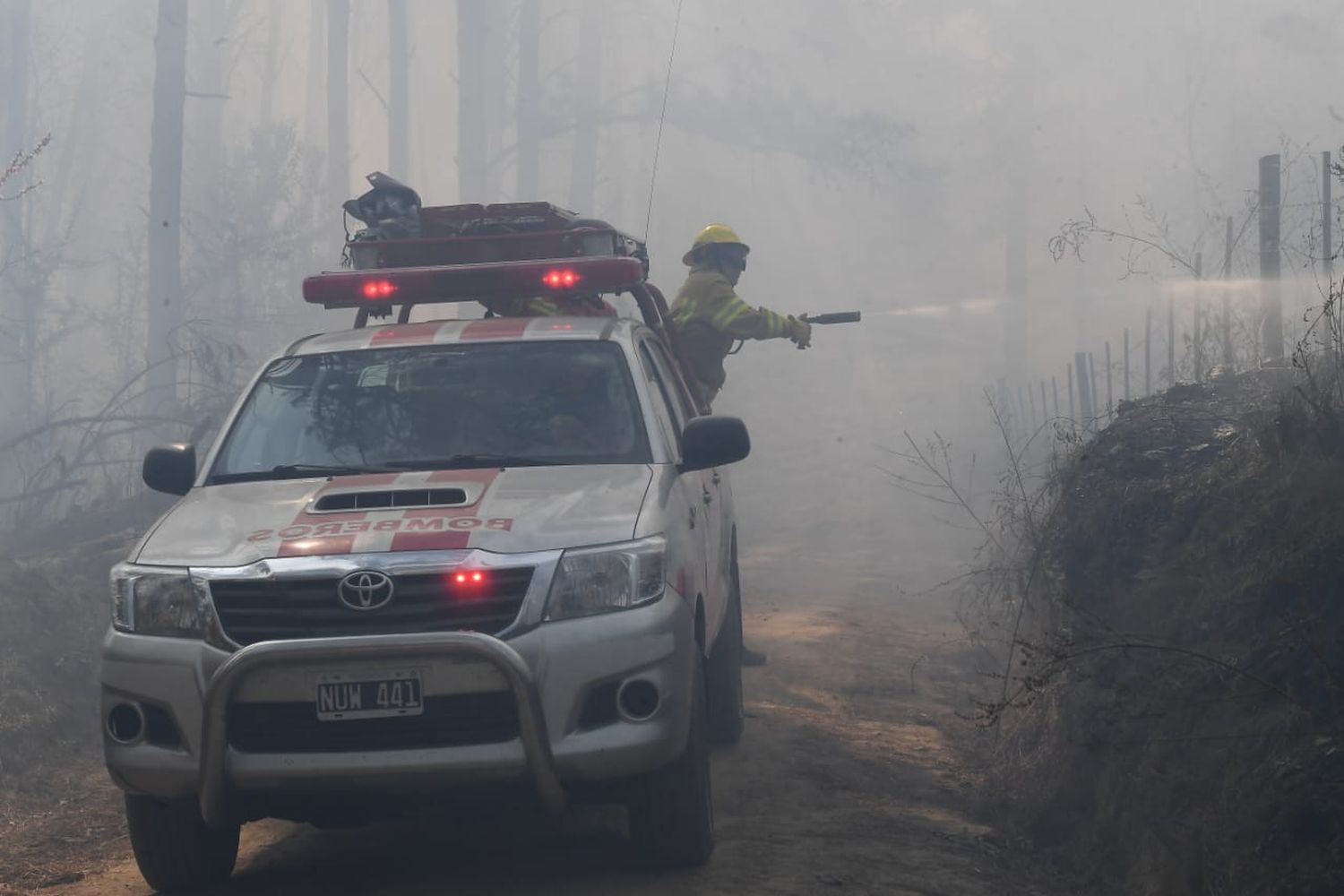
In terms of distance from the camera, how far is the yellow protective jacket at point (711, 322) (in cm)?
880

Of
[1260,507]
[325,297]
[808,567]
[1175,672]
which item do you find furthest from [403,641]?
[808,567]

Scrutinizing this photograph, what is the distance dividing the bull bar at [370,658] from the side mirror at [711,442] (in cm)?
143

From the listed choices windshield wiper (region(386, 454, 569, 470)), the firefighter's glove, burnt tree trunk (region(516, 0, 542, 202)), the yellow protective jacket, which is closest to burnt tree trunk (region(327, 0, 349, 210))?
burnt tree trunk (region(516, 0, 542, 202))

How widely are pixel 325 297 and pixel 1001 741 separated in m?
3.75

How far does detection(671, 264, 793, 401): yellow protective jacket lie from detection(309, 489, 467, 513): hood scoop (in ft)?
13.6

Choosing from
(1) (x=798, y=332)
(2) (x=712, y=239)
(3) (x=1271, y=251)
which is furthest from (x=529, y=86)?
(1) (x=798, y=332)

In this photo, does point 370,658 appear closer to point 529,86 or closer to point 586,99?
point 529,86

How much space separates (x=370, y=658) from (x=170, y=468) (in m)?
1.65

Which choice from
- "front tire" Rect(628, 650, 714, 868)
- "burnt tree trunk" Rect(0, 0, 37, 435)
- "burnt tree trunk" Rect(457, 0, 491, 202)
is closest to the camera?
"front tire" Rect(628, 650, 714, 868)

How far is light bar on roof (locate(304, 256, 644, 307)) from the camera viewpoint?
5.91 metres

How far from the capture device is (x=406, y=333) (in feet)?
19.3

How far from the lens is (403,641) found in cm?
411

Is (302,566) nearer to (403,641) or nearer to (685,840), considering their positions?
(403,641)

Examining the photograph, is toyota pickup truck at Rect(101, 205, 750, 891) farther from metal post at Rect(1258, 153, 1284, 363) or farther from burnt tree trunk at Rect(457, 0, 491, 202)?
burnt tree trunk at Rect(457, 0, 491, 202)
